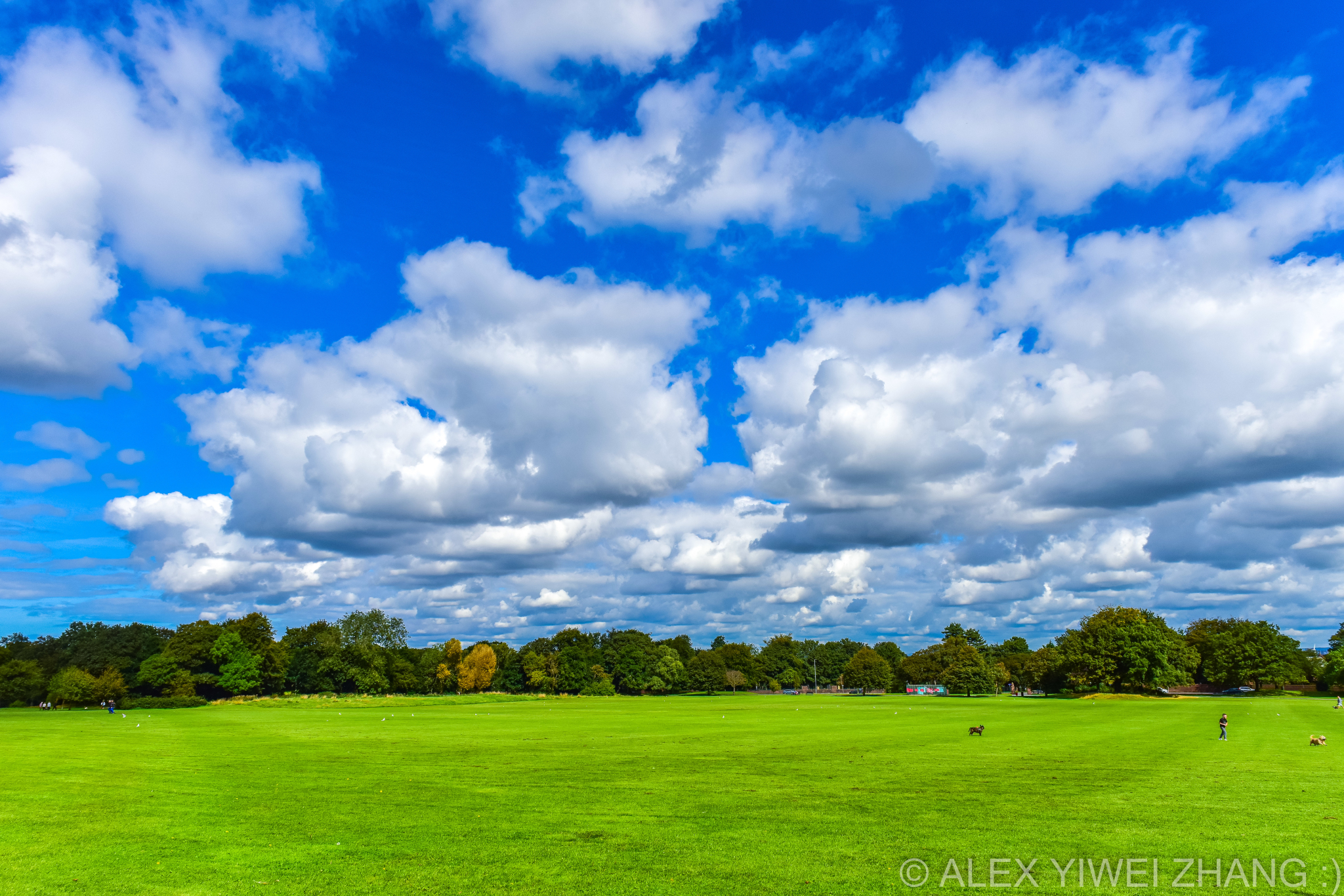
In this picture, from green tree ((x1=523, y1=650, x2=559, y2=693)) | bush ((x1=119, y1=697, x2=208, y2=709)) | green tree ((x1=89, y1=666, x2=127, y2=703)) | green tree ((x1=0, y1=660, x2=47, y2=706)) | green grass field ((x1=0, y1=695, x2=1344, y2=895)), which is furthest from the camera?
green tree ((x1=523, y1=650, x2=559, y2=693))

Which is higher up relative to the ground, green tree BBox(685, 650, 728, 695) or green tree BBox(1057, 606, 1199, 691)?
green tree BBox(1057, 606, 1199, 691)

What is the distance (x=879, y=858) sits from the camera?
1367 centimetres

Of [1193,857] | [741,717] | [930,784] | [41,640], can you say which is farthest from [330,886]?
[41,640]

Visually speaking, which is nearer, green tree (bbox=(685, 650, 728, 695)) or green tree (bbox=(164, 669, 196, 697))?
green tree (bbox=(164, 669, 196, 697))

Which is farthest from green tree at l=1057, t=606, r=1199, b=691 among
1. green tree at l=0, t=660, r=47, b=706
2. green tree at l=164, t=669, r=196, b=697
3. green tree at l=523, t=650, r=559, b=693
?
green tree at l=0, t=660, r=47, b=706

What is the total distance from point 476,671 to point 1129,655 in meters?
128

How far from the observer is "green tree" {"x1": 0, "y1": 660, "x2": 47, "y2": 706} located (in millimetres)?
111188

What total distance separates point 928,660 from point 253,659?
15400 centimetres

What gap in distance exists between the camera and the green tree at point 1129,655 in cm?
11662

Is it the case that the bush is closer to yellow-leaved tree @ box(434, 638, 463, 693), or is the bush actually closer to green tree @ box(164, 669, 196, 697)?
green tree @ box(164, 669, 196, 697)

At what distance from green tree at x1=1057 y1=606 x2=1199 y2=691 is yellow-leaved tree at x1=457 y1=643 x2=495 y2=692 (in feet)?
390

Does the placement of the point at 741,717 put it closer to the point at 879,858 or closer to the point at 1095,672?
the point at 879,858

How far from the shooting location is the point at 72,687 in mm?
105938

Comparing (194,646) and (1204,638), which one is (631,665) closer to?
(194,646)
